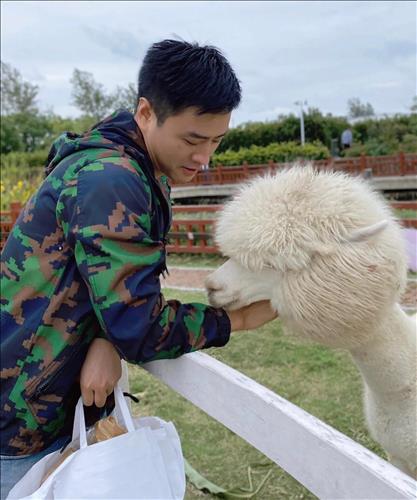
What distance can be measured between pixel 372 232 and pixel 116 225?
0.76 metres

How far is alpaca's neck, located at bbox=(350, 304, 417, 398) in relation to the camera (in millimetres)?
1779

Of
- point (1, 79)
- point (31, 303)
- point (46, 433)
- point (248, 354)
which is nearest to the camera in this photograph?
point (31, 303)

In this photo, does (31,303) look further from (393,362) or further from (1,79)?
(1,79)

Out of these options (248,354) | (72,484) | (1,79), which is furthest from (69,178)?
(1,79)

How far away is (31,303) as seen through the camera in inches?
49.4

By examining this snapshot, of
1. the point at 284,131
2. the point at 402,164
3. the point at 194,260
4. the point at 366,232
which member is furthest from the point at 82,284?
the point at 284,131

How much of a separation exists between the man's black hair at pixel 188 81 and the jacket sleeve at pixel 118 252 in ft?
0.74

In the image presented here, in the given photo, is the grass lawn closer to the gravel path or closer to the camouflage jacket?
the camouflage jacket

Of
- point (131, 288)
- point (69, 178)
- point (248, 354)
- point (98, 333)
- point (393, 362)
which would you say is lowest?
point (248, 354)

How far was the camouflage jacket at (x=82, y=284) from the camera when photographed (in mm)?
1093

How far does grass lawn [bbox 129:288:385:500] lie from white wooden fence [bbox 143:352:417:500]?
971mm

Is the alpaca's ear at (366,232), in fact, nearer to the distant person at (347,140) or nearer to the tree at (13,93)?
the distant person at (347,140)

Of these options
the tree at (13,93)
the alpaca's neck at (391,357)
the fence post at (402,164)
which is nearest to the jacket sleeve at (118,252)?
the alpaca's neck at (391,357)

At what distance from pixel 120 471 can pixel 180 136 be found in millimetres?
784
